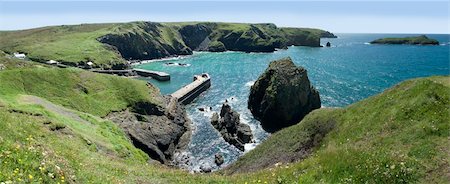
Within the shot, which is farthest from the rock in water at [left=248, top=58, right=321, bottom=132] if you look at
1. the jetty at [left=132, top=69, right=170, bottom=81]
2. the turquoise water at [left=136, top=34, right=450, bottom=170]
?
the jetty at [left=132, top=69, right=170, bottom=81]

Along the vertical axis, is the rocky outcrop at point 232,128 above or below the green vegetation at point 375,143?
below

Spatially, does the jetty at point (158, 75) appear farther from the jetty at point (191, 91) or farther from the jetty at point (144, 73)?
the jetty at point (191, 91)

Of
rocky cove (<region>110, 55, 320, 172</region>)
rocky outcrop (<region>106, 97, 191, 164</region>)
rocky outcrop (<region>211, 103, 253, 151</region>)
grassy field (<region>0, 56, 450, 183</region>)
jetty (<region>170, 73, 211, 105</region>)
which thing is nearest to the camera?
grassy field (<region>0, 56, 450, 183</region>)

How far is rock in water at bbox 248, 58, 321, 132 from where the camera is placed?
82.2m

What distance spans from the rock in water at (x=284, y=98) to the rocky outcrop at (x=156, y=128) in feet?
61.0

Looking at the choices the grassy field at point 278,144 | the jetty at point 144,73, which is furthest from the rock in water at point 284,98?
the jetty at point 144,73

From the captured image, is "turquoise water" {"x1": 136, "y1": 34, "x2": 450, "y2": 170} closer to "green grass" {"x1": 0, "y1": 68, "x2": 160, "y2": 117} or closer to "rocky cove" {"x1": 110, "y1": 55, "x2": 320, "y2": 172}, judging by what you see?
"rocky cove" {"x1": 110, "y1": 55, "x2": 320, "y2": 172}

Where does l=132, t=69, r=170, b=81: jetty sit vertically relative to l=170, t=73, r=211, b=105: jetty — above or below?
above

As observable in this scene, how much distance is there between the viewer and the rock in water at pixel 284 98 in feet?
270

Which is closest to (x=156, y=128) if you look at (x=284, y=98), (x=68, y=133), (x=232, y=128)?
(x=232, y=128)

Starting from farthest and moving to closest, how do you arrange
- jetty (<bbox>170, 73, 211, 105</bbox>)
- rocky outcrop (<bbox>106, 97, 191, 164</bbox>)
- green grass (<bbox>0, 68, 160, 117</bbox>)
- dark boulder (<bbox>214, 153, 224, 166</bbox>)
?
jetty (<bbox>170, 73, 211, 105</bbox>)
green grass (<bbox>0, 68, 160, 117</bbox>)
dark boulder (<bbox>214, 153, 224, 166</bbox>)
rocky outcrop (<bbox>106, 97, 191, 164</bbox>)

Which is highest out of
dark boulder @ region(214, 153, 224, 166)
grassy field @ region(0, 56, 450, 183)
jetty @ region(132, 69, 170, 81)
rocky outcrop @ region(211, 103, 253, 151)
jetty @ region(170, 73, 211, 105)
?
grassy field @ region(0, 56, 450, 183)

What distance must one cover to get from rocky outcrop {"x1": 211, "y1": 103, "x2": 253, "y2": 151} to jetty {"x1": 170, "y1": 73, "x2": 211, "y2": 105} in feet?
71.7

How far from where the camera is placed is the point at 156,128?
69.1 meters
